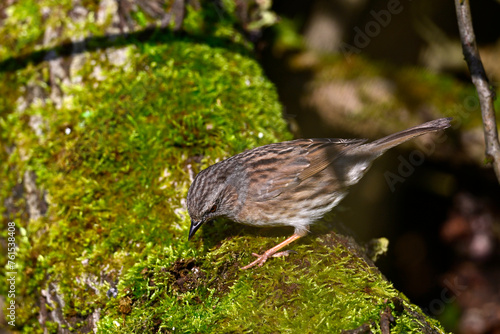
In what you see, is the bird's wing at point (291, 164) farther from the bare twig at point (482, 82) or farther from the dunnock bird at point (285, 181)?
the bare twig at point (482, 82)

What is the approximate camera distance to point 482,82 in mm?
3537

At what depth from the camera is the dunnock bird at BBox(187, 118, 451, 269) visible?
3.78 m

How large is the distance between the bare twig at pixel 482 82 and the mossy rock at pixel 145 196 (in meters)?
1.32

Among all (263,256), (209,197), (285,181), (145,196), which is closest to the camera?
(263,256)

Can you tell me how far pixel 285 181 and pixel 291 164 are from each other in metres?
0.18

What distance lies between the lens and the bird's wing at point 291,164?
13.0ft

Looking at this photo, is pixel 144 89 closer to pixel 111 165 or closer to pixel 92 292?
pixel 111 165

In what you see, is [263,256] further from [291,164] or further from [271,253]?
[291,164]

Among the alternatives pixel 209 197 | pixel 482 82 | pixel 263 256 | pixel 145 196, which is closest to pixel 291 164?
pixel 209 197

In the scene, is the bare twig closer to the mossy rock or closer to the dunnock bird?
the dunnock bird

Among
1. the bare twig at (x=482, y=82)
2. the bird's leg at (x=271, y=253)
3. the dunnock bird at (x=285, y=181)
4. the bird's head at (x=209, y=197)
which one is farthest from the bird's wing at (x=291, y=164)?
the bare twig at (x=482, y=82)

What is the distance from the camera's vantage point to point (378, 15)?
283 inches

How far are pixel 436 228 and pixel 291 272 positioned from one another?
5456mm

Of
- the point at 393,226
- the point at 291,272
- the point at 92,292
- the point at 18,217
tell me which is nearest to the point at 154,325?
the point at 92,292
